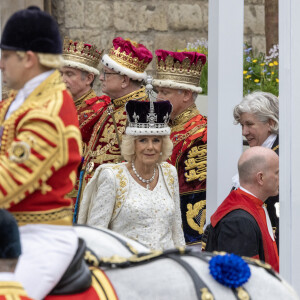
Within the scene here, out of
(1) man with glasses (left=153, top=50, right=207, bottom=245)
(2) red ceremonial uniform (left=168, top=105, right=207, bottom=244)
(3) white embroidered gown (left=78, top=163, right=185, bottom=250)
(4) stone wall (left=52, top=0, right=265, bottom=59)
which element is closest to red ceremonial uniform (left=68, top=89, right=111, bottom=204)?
(1) man with glasses (left=153, top=50, right=207, bottom=245)

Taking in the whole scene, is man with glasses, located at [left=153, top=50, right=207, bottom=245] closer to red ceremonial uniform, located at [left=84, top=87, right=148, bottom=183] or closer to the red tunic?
red ceremonial uniform, located at [left=84, top=87, right=148, bottom=183]

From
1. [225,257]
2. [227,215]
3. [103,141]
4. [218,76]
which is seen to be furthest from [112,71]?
[225,257]

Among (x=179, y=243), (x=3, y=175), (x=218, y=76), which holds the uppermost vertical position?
(x=218, y=76)

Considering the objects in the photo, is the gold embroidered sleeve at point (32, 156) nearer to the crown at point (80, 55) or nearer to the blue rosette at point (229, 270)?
the blue rosette at point (229, 270)

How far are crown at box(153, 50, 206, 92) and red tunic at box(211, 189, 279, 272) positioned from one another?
8.31 ft

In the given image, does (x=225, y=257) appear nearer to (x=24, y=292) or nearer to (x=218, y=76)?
(x=24, y=292)

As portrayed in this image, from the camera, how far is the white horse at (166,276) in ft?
13.9

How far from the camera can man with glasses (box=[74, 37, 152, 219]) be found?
7.99 metres

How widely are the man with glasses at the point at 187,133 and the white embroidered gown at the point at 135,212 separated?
1.14 m

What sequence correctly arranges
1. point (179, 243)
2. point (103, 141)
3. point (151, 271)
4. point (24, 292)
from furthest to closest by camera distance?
point (103, 141)
point (179, 243)
point (151, 271)
point (24, 292)

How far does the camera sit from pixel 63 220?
405 cm

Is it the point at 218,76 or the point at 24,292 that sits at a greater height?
the point at 218,76
